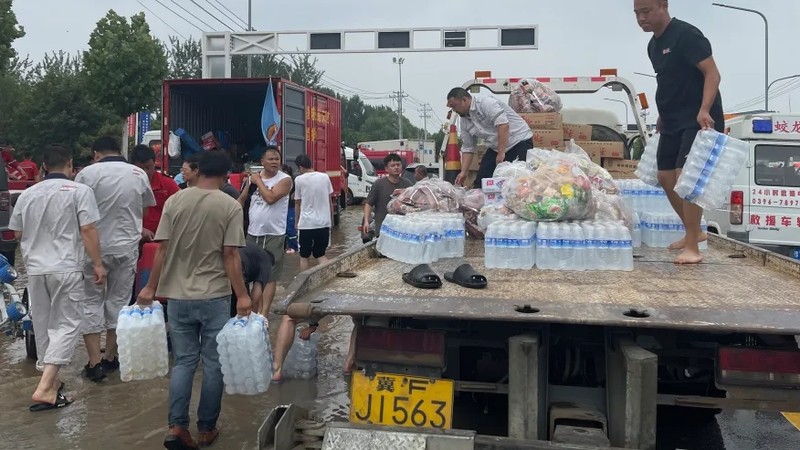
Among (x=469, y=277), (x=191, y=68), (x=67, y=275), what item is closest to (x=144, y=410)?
(x=67, y=275)

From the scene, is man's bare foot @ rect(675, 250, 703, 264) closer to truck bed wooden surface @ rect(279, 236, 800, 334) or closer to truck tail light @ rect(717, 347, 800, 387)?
truck bed wooden surface @ rect(279, 236, 800, 334)

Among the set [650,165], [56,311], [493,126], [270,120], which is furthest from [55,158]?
[270,120]

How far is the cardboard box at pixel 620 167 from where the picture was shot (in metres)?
7.41

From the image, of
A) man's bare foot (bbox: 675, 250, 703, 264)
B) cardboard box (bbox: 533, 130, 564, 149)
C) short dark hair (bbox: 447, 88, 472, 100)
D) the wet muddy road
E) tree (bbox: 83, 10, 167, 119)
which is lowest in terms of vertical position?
the wet muddy road

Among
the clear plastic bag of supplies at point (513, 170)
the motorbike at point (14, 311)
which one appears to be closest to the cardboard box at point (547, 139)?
the clear plastic bag of supplies at point (513, 170)

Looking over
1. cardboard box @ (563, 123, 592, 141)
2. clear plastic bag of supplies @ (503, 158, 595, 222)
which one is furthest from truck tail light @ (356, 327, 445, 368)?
cardboard box @ (563, 123, 592, 141)

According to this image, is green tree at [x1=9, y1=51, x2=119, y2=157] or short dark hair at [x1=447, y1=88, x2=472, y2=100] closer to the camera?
short dark hair at [x1=447, y1=88, x2=472, y2=100]

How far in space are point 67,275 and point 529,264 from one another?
3.27 m

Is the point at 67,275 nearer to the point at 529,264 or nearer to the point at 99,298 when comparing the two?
the point at 99,298

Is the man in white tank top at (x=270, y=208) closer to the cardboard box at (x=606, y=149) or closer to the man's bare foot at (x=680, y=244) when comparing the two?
the cardboard box at (x=606, y=149)

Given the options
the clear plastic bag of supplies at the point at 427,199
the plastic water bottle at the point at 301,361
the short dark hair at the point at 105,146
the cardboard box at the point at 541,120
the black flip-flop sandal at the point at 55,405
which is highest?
the cardboard box at the point at 541,120

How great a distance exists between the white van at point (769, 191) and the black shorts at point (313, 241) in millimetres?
5412

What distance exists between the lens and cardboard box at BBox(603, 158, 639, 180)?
741 cm

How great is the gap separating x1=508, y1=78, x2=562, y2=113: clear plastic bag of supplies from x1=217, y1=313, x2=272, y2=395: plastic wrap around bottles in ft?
15.3
